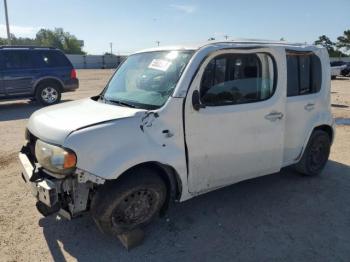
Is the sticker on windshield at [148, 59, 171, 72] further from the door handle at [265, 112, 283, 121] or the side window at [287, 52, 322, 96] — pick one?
the side window at [287, 52, 322, 96]

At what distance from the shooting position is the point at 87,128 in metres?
3.18

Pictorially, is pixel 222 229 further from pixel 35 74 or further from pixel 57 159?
pixel 35 74

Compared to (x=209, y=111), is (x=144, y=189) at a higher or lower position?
lower

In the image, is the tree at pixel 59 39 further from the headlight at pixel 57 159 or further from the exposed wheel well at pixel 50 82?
the headlight at pixel 57 159

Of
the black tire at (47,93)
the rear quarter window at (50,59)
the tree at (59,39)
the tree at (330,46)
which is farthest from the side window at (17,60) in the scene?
the tree at (59,39)

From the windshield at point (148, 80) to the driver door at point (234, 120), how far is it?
9.8 inches

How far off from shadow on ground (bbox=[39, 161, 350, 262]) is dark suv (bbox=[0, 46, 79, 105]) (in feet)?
29.9

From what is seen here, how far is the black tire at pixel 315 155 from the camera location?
5137 millimetres

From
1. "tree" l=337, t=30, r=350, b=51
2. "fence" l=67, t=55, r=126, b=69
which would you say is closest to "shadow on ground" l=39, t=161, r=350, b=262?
"fence" l=67, t=55, r=126, b=69

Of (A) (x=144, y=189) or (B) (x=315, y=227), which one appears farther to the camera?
(B) (x=315, y=227)

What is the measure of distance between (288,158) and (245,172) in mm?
866

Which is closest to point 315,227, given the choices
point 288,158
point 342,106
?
point 288,158

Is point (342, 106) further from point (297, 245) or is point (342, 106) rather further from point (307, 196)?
point (297, 245)

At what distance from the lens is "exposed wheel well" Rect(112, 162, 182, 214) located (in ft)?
11.6
